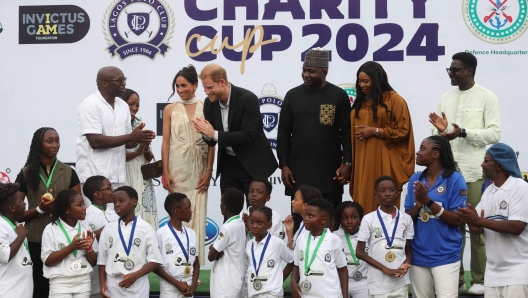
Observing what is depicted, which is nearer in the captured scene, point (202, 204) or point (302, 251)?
point (302, 251)

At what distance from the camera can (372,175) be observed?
689 cm

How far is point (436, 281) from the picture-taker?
20.4ft

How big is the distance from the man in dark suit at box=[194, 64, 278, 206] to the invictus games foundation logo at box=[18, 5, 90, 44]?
199cm

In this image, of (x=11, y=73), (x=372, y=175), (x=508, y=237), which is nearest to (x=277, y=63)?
(x=372, y=175)

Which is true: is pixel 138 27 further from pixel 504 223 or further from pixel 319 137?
pixel 504 223

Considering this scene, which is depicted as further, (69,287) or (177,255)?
(177,255)

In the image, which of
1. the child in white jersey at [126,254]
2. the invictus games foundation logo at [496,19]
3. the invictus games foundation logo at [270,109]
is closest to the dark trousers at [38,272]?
the child in white jersey at [126,254]

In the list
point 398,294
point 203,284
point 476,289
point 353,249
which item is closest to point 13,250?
point 203,284

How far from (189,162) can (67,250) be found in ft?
4.98

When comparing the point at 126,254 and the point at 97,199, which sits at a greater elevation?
the point at 97,199

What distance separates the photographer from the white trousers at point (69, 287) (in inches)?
247

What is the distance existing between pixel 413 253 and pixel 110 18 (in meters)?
3.88

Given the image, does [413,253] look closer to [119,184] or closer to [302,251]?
[302,251]

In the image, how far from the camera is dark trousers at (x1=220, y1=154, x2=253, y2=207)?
282 inches
